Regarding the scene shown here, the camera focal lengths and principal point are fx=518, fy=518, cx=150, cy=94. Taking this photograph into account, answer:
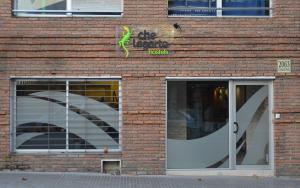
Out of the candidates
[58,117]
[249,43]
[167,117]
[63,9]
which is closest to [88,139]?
[58,117]

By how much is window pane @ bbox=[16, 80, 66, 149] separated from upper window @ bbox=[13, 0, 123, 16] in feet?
5.17

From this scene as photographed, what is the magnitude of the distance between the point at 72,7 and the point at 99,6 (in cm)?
60

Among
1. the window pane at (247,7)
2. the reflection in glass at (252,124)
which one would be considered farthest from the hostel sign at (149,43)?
the reflection in glass at (252,124)

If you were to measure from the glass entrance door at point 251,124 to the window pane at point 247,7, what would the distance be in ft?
5.33

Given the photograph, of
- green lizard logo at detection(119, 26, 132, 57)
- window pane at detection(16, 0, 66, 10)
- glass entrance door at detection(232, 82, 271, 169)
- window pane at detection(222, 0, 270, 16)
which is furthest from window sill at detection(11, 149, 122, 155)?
window pane at detection(222, 0, 270, 16)

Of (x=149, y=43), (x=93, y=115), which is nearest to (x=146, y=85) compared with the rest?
(x=149, y=43)

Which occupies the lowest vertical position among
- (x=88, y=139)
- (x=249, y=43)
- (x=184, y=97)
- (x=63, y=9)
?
(x=88, y=139)

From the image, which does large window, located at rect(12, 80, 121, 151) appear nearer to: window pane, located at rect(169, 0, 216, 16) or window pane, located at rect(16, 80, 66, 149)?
window pane, located at rect(16, 80, 66, 149)

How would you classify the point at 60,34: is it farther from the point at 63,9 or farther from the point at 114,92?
the point at 114,92

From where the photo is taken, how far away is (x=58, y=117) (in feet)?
37.9

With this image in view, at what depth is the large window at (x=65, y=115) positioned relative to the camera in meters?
11.5

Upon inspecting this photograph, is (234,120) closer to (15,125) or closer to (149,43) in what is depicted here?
(149,43)

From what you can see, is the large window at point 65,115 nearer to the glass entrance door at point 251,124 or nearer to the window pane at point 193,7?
the window pane at point 193,7

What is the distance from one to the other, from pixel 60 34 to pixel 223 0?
378cm
